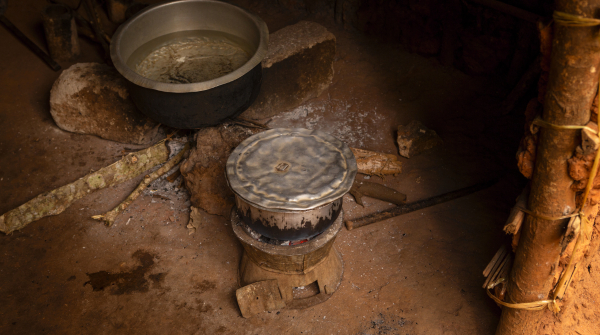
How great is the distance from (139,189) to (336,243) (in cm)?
204

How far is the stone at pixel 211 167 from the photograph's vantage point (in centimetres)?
400

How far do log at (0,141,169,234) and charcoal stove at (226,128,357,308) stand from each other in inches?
67.6

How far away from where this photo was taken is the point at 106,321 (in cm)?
330

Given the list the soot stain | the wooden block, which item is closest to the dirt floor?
the soot stain

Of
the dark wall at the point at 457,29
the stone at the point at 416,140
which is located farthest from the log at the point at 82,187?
the dark wall at the point at 457,29

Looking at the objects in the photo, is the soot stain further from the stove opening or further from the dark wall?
the dark wall

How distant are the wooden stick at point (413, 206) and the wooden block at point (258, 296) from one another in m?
0.97

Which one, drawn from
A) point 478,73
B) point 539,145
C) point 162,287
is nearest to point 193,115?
point 162,287

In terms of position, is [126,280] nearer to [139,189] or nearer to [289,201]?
[139,189]

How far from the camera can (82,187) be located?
4.24 metres

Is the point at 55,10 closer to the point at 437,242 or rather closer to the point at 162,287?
the point at 162,287

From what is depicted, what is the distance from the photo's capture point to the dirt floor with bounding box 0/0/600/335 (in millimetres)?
3275

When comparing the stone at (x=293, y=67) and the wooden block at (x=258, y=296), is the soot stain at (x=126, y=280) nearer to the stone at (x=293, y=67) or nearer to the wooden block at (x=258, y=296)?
the wooden block at (x=258, y=296)

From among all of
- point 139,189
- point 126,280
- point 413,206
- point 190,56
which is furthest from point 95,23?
point 413,206
